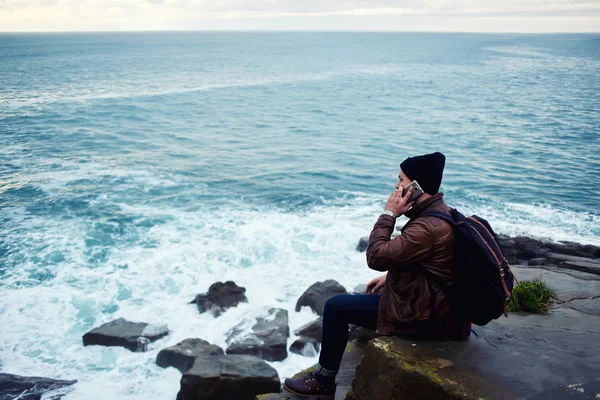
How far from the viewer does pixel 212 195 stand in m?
23.9

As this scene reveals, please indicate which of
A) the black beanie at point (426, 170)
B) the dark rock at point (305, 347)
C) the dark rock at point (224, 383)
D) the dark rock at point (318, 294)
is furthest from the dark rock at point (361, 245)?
the black beanie at point (426, 170)

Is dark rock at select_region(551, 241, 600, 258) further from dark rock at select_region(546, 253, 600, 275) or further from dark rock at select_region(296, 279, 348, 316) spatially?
dark rock at select_region(296, 279, 348, 316)

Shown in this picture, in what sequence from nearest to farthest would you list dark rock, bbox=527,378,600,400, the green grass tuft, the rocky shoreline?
dark rock, bbox=527,378,600,400 < the green grass tuft < the rocky shoreline

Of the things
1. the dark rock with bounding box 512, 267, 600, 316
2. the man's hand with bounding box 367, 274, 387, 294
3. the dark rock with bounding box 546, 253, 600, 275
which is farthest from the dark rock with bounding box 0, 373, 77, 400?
the dark rock with bounding box 546, 253, 600, 275

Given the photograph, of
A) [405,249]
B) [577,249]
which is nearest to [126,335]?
[405,249]

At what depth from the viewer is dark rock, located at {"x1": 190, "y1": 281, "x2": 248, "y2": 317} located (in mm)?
14055

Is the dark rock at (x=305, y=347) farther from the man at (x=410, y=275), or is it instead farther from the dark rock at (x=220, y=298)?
the man at (x=410, y=275)

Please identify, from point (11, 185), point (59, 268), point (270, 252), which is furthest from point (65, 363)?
point (11, 185)

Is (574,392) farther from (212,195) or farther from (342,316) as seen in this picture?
(212,195)

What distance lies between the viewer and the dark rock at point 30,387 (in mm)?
10016

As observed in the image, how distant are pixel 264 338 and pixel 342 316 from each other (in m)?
7.29

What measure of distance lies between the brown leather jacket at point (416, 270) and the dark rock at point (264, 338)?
7.24 meters

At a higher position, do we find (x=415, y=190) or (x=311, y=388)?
(x=415, y=190)

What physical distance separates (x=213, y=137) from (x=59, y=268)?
868 inches
